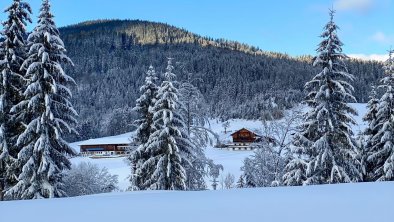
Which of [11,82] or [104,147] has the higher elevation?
[11,82]

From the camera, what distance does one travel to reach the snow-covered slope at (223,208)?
4801 mm

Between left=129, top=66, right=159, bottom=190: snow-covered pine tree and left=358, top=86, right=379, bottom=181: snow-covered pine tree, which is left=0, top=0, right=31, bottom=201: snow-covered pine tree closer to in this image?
left=129, top=66, right=159, bottom=190: snow-covered pine tree

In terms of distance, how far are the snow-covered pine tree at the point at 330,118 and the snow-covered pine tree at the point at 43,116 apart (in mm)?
12980

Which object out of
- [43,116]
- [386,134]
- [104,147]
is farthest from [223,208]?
[104,147]

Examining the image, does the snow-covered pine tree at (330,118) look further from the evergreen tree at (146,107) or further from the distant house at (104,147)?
the distant house at (104,147)

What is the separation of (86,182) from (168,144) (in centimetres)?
1011

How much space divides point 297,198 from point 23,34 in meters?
17.2

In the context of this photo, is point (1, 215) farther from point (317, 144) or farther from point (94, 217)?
point (317, 144)

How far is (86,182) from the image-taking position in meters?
28.8

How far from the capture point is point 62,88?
1781cm

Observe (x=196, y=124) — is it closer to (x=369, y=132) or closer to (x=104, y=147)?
(x=369, y=132)

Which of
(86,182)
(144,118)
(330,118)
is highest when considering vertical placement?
(144,118)

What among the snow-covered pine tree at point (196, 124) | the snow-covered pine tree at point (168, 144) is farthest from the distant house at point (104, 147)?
the snow-covered pine tree at point (168, 144)

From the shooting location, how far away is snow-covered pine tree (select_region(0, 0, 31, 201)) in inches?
679
